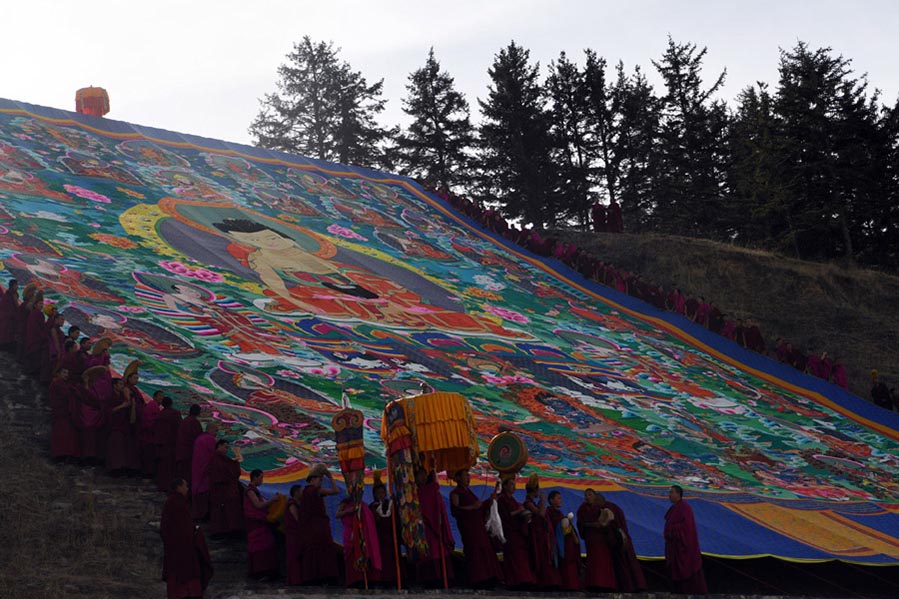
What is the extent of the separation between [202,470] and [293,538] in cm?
127

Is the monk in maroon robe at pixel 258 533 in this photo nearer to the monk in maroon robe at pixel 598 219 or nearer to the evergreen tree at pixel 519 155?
the monk in maroon robe at pixel 598 219

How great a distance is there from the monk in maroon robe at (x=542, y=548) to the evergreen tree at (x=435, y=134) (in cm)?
2659

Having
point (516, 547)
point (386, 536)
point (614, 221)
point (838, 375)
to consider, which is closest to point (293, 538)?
point (386, 536)

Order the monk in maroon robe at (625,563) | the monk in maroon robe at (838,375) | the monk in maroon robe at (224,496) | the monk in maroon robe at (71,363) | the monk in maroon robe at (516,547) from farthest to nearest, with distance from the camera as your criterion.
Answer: the monk in maroon robe at (838,375) < the monk in maroon robe at (71,363) < the monk in maroon robe at (625,563) < the monk in maroon robe at (224,496) < the monk in maroon robe at (516,547)

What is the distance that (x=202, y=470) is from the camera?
Answer: 9.19 meters

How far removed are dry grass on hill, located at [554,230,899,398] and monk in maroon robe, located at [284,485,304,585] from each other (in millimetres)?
15030

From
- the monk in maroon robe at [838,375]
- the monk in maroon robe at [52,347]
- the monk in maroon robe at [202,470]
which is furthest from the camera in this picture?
the monk in maroon robe at [838,375]

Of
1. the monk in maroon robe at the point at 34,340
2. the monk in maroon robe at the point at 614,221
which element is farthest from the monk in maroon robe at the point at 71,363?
the monk in maroon robe at the point at 614,221

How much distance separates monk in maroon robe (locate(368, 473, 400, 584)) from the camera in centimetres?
841

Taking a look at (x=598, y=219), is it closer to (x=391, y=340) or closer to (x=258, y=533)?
(x=391, y=340)

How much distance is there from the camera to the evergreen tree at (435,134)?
3550 centimetres

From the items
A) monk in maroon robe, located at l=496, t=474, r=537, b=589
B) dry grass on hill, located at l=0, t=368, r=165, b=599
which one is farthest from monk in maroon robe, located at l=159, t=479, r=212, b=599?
monk in maroon robe, located at l=496, t=474, r=537, b=589

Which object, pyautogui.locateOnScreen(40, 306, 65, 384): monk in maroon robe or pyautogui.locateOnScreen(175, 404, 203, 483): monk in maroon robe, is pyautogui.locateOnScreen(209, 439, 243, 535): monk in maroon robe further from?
pyautogui.locateOnScreen(40, 306, 65, 384): monk in maroon robe

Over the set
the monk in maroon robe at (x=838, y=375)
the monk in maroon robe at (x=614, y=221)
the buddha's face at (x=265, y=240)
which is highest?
the monk in maroon robe at (x=614, y=221)
